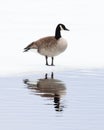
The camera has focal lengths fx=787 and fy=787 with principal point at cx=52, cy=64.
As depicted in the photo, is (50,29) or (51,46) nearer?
(51,46)

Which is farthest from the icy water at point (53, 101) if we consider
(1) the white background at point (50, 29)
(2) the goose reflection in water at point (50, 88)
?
(1) the white background at point (50, 29)

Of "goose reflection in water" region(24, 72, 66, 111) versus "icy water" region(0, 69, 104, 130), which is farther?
"goose reflection in water" region(24, 72, 66, 111)

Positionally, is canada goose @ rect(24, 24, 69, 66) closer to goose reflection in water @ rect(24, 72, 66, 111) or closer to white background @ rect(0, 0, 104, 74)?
white background @ rect(0, 0, 104, 74)

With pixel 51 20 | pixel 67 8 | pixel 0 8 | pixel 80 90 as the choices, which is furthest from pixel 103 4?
pixel 80 90

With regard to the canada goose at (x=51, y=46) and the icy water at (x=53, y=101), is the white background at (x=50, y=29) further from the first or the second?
the icy water at (x=53, y=101)

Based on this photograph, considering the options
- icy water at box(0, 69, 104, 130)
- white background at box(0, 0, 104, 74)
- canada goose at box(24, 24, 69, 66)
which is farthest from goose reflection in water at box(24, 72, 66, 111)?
canada goose at box(24, 24, 69, 66)

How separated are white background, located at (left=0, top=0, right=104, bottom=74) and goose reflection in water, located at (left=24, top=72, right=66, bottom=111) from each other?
4.64 ft

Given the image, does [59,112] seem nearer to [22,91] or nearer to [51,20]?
[22,91]

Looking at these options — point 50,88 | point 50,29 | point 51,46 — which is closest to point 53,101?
point 50,88

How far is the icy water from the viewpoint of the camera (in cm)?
1184

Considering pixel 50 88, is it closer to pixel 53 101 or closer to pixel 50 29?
pixel 53 101

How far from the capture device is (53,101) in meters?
13.7

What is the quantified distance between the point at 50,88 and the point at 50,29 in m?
11.4

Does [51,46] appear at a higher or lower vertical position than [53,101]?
higher
